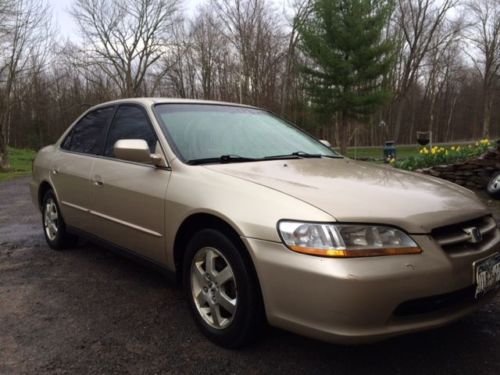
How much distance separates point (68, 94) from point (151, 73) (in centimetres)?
838

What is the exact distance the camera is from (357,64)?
23844mm

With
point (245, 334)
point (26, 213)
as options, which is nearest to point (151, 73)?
point (26, 213)

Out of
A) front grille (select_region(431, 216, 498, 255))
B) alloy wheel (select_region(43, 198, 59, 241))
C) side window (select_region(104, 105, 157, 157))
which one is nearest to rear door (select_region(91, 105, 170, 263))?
side window (select_region(104, 105, 157, 157))

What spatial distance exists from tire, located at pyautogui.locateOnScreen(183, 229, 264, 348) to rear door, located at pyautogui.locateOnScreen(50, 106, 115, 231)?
1548 mm

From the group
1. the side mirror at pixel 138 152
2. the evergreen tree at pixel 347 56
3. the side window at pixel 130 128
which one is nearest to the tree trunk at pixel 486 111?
the evergreen tree at pixel 347 56

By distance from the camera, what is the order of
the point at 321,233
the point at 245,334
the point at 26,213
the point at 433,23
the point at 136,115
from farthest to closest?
the point at 433,23 → the point at 26,213 → the point at 136,115 → the point at 245,334 → the point at 321,233

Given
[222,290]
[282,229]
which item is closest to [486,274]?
[282,229]

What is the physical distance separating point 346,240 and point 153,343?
1.36 meters

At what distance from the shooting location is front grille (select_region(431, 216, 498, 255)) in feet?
7.25

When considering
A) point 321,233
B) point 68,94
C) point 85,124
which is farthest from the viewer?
point 68,94

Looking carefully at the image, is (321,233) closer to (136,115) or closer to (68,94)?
(136,115)

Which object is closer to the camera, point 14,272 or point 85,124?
point 14,272

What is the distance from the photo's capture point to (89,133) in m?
4.24

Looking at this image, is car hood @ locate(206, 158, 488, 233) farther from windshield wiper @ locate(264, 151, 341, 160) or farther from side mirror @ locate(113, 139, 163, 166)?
side mirror @ locate(113, 139, 163, 166)
